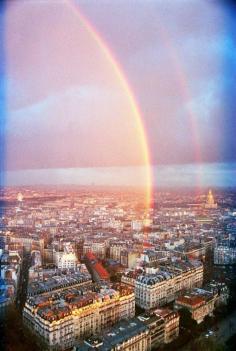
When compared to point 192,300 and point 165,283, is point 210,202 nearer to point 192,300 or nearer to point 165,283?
point 165,283

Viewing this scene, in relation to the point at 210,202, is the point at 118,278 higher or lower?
lower

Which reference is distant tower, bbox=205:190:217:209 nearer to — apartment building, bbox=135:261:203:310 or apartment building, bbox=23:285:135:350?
apartment building, bbox=135:261:203:310

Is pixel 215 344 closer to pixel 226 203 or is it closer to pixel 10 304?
pixel 10 304

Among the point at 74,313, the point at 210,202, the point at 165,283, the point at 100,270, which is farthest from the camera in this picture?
the point at 210,202

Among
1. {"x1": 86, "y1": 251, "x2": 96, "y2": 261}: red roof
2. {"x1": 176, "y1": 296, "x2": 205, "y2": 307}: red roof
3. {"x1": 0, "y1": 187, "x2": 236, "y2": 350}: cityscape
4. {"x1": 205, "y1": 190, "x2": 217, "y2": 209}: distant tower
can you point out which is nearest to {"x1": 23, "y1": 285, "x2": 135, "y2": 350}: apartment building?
{"x1": 0, "y1": 187, "x2": 236, "y2": 350}: cityscape

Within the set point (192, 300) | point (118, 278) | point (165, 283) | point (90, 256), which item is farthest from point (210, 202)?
point (192, 300)

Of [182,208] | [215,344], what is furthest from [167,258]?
[182,208]

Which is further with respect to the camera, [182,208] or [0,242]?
[182,208]

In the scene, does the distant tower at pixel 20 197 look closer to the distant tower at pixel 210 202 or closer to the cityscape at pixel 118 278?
the cityscape at pixel 118 278

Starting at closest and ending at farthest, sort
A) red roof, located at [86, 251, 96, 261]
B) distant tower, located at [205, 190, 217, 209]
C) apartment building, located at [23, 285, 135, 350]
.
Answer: apartment building, located at [23, 285, 135, 350]
red roof, located at [86, 251, 96, 261]
distant tower, located at [205, 190, 217, 209]

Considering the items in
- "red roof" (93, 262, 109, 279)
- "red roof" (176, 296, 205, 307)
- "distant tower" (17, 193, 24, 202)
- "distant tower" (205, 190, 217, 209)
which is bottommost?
"red roof" (93, 262, 109, 279)

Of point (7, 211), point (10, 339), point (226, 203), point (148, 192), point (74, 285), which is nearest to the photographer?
point (10, 339)
